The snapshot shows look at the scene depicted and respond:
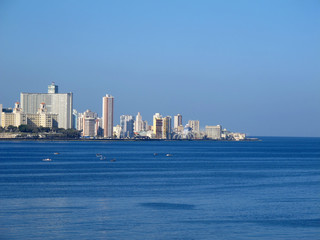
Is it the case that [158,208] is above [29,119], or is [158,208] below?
below

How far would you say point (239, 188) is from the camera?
3512 cm

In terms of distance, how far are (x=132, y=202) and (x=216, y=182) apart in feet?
39.5

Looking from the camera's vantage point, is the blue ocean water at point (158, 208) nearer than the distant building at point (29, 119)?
Yes

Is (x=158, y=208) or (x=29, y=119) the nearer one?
(x=158, y=208)

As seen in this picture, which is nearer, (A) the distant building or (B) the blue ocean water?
(B) the blue ocean water

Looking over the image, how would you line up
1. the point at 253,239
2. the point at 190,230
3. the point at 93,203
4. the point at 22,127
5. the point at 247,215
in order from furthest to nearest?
the point at 22,127 → the point at 93,203 → the point at 247,215 → the point at 190,230 → the point at 253,239

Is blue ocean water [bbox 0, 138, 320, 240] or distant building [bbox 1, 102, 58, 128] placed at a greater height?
distant building [bbox 1, 102, 58, 128]

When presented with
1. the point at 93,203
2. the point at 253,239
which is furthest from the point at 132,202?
the point at 253,239

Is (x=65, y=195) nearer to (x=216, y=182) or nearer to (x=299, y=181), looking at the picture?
(x=216, y=182)

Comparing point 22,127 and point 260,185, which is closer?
point 260,185

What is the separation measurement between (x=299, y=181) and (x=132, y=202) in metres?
16.0

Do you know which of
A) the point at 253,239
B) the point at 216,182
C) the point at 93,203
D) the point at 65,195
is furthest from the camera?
the point at 216,182

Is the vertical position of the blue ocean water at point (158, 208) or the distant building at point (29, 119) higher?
the distant building at point (29, 119)

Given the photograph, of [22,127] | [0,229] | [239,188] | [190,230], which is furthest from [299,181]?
[22,127]
